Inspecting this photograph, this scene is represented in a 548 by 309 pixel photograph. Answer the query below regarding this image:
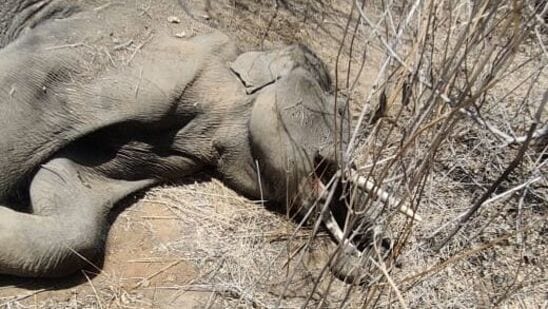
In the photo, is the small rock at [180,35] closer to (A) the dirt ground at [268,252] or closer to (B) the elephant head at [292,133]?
(A) the dirt ground at [268,252]

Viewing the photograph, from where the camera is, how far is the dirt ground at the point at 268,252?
8.84ft

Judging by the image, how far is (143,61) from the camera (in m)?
2.93

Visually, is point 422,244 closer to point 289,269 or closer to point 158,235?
point 289,269

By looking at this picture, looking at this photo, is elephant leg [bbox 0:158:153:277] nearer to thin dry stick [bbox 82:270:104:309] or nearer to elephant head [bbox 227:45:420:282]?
thin dry stick [bbox 82:270:104:309]

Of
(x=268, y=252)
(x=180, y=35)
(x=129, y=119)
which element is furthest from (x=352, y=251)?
(x=180, y=35)

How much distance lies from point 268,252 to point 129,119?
2.32 ft

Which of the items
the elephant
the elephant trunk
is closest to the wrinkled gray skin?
the elephant

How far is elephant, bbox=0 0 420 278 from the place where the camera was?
110 inches

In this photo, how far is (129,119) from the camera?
288 cm

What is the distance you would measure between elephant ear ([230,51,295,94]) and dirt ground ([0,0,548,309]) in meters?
0.23

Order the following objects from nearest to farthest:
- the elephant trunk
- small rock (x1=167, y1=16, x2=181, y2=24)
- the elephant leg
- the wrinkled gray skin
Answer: the elephant trunk → the elephant leg → the wrinkled gray skin → small rock (x1=167, y1=16, x2=181, y2=24)

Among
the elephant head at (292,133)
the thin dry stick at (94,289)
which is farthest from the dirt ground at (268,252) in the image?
the elephant head at (292,133)

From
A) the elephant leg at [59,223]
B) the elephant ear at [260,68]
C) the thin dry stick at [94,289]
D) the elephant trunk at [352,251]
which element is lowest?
the thin dry stick at [94,289]

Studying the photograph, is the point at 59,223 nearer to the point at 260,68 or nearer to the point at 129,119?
the point at 129,119
